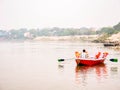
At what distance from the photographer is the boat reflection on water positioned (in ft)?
19.2

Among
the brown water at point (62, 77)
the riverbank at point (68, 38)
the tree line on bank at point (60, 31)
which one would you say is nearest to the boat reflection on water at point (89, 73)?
the brown water at point (62, 77)

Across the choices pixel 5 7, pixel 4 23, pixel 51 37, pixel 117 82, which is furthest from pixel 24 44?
pixel 117 82

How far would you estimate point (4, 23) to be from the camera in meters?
9.58

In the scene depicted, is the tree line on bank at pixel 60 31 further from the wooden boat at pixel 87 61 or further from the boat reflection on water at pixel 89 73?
the boat reflection on water at pixel 89 73

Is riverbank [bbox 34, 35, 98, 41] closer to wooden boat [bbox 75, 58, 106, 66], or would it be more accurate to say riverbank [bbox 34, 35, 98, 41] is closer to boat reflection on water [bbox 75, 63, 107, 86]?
boat reflection on water [bbox 75, 63, 107, 86]

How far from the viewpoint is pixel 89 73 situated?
6562mm

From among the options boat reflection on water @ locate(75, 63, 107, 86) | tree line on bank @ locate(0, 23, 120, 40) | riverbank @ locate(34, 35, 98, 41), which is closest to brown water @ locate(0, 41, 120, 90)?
boat reflection on water @ locate(75, 63, 107, 86)

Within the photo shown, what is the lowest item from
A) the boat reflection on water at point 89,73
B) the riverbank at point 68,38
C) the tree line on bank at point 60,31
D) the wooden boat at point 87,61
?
the boat reflection on water at point 89,73

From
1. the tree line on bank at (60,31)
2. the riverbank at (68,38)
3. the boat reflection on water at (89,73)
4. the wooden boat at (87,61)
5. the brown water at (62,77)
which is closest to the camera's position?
the brown water at (62,77)

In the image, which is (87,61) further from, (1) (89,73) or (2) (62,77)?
(2) (62,77)

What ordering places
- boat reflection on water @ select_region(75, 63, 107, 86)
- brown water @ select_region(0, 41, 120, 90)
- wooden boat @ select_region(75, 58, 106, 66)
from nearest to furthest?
brown water @ select_region(0, 41, 120, 90) < boat reflection on water @ select_region(75, 63, 107, 86) < wooden boat @ select_region(75, 58, 106, 66)

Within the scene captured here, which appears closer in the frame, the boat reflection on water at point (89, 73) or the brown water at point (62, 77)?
the brown water at point (62, 77)

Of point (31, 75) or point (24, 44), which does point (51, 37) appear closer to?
point (24, 44)

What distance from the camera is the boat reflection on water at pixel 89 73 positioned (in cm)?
586
